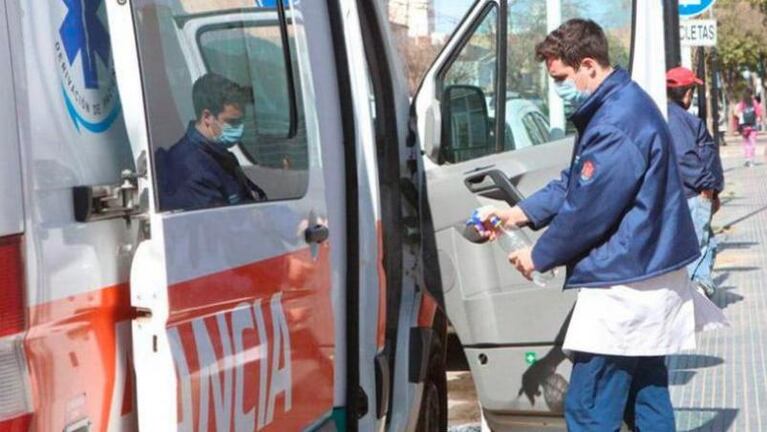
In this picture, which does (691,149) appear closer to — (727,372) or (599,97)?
(727,372)

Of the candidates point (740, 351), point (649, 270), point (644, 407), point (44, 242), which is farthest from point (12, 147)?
point (740, 351)

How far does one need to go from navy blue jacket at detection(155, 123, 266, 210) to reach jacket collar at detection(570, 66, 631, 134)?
1.61 m

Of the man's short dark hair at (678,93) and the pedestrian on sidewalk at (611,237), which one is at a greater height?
the man's short dark hair at (678,93)

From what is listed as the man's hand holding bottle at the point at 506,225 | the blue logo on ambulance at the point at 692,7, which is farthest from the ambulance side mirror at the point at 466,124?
the blue logo on ambulance at the point at 692,7

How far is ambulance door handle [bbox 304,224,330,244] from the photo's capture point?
422 cm

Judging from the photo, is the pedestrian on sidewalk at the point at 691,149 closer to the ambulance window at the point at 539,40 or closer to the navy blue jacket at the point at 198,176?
the ambulance window at the point at 539,40

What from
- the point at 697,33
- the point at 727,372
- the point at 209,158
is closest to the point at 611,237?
the point at 209,158

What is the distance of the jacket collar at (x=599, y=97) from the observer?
5.03m

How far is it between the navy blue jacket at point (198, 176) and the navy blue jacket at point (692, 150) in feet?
20.1

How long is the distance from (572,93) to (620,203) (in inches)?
20.3

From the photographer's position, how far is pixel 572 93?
5203 millimetres

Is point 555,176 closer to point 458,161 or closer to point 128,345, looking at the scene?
point 458,161

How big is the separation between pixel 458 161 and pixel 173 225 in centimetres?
291

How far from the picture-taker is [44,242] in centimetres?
271
